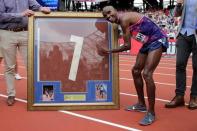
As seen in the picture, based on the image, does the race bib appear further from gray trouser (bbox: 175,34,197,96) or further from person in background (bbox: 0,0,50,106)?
person in background (bbox: 0,0,50,106)

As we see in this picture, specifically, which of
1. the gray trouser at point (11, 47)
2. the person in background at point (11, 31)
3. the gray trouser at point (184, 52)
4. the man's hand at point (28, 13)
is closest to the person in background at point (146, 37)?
the gray trouser at point (184, 52)

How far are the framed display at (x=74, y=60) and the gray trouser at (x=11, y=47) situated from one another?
1.63ft

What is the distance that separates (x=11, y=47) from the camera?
316 inches

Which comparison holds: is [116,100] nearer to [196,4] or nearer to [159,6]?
[196,4]

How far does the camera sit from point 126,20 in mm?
6922

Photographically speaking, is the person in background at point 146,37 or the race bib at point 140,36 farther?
the race bib at point 140,36

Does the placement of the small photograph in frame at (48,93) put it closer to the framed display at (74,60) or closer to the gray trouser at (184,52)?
the framed display at (74,60)

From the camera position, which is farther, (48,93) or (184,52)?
(184,52)

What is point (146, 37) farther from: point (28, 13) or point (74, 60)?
point (28, 13)

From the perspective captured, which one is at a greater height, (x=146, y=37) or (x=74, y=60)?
(x=146, y=37)

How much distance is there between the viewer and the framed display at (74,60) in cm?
762

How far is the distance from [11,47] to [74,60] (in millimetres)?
1136

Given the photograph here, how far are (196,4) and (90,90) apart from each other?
7.39ft

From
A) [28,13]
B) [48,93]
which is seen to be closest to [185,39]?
[48,93]
